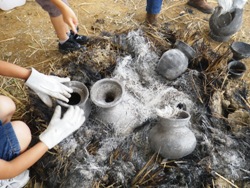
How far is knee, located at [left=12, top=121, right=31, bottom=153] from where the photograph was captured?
84.3 inches

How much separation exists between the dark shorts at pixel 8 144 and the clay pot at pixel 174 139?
1.03 m

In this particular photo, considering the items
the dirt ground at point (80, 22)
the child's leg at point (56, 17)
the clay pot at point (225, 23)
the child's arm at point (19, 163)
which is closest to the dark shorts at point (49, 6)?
the child's leg at point (56, 17)

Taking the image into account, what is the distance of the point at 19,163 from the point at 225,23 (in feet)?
9.05

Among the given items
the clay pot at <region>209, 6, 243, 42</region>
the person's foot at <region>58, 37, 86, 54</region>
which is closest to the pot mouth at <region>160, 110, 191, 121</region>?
the person's foot at <region>58, 37, 86, 54</region>

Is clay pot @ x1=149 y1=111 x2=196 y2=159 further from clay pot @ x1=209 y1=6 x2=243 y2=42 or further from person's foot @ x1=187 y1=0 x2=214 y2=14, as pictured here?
person's foot @ x1=187 y1=0 x2=214 y2=14

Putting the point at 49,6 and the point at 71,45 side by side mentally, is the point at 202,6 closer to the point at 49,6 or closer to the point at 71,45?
the point at 71,45

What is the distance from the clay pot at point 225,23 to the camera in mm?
3312

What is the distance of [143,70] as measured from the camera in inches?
107

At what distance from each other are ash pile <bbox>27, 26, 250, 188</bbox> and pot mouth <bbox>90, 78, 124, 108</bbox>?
0.17m

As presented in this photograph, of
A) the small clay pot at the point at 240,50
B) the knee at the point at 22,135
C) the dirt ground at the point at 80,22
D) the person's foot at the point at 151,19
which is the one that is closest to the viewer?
the knee at the point at 22,135

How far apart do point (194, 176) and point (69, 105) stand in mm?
1096

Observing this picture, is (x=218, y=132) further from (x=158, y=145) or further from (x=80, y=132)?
(x=80, y=132)

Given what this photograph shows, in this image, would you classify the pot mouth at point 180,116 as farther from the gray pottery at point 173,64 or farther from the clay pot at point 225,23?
the clay pot at point 225,23

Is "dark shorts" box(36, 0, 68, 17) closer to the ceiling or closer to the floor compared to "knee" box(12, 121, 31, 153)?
closer to the ceiling
